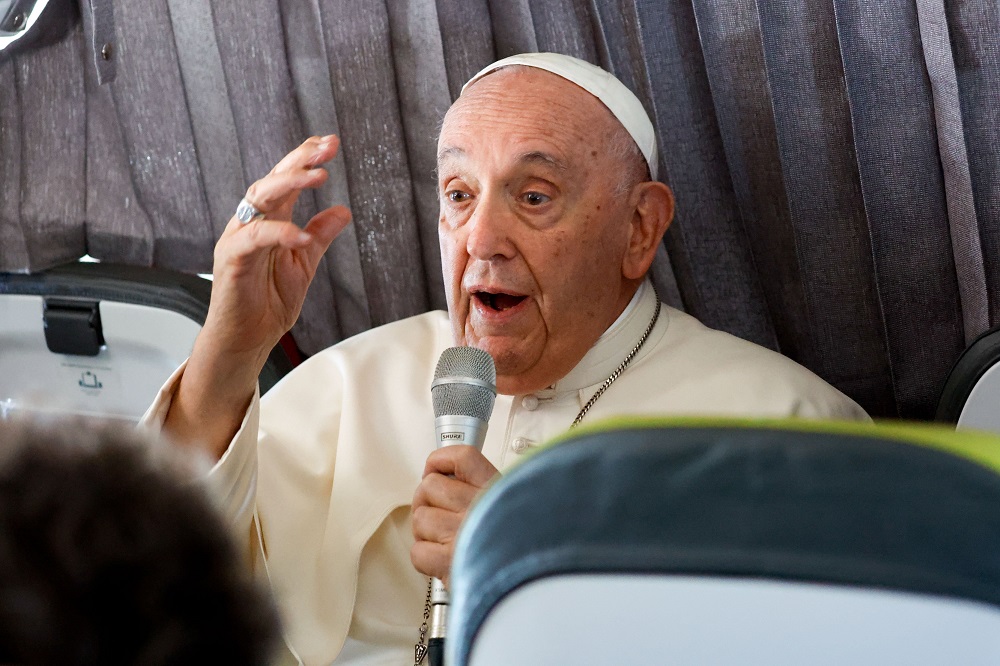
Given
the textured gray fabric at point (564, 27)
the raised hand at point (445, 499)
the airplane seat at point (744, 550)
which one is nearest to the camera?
the airplane seat at point (744, 550)

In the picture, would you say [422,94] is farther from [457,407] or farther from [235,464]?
[457,407]

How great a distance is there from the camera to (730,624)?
79 centimetres

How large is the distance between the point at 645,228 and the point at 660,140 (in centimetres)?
30

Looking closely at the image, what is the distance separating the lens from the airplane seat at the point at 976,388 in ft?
7.16

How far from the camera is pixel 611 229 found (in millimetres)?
2322

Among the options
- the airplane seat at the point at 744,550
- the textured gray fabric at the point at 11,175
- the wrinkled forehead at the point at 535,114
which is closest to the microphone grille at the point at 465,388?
the wrinkled forehead at the point at 535,114

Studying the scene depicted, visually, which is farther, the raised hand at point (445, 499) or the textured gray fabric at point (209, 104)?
the textured gray fabric at point (209, 104)

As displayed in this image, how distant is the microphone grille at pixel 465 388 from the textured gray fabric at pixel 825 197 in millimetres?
915

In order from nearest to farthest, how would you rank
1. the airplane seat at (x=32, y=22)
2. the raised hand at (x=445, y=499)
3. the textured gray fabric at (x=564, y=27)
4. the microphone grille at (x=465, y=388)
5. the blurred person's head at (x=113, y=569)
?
the blurred person's head at (x=113, y=569)
the raised hand at (x=445, y=499)
the microphone grille at (x=465, y=388)
the textured gray fabric at (x=564, y=27)
the airplane seat at (x=32, y=22)

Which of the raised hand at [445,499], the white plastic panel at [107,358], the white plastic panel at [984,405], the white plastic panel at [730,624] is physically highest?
the white plastic panel at [730,624]

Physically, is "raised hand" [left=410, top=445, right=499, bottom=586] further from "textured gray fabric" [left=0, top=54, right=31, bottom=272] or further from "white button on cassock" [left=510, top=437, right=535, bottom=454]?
"textured gray fabric" [left=0, top=54, right=31, bottom=272]

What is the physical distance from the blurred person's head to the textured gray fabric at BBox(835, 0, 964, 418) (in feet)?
5.98

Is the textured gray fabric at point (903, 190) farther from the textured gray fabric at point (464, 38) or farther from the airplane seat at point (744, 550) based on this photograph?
the airplane seat at point (744, 550)

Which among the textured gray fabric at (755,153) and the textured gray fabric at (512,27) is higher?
the textured gray fabric at (512,27)
